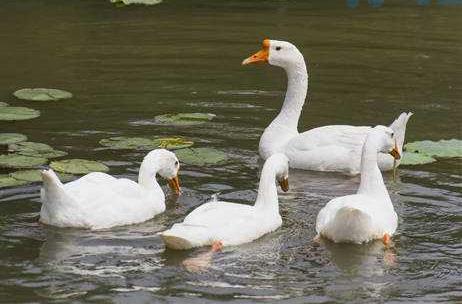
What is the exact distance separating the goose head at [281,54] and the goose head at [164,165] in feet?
8.08

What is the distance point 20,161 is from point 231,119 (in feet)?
9.51

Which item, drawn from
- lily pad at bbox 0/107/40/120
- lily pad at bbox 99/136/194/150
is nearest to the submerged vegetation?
lily pad at bbox 99/136/194/150

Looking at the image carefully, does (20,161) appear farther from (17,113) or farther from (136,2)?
(136,2)

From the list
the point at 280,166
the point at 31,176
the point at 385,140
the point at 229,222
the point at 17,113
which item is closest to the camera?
the point at 229,222

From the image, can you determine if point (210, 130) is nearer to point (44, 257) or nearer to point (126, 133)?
point (126, 133)

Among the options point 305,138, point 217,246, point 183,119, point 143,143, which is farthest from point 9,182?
point 305,138

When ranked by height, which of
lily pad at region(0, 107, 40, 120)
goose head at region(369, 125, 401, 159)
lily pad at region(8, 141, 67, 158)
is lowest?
lily pad at region(8, 141, 67, 158)

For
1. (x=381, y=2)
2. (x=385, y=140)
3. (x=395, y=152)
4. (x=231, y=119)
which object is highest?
(x=381, y=2)

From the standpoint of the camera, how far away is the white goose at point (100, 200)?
966 cm

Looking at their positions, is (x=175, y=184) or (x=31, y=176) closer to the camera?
(x=175, y=184)

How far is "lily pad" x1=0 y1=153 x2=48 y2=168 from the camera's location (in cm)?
1128

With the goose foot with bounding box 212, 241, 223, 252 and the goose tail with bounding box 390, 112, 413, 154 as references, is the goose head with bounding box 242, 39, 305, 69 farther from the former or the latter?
the goose foot with bounding box 212, 241, 223, 252

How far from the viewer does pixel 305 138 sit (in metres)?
12.2

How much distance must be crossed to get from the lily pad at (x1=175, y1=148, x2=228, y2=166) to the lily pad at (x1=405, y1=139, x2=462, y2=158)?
6.48 ft
